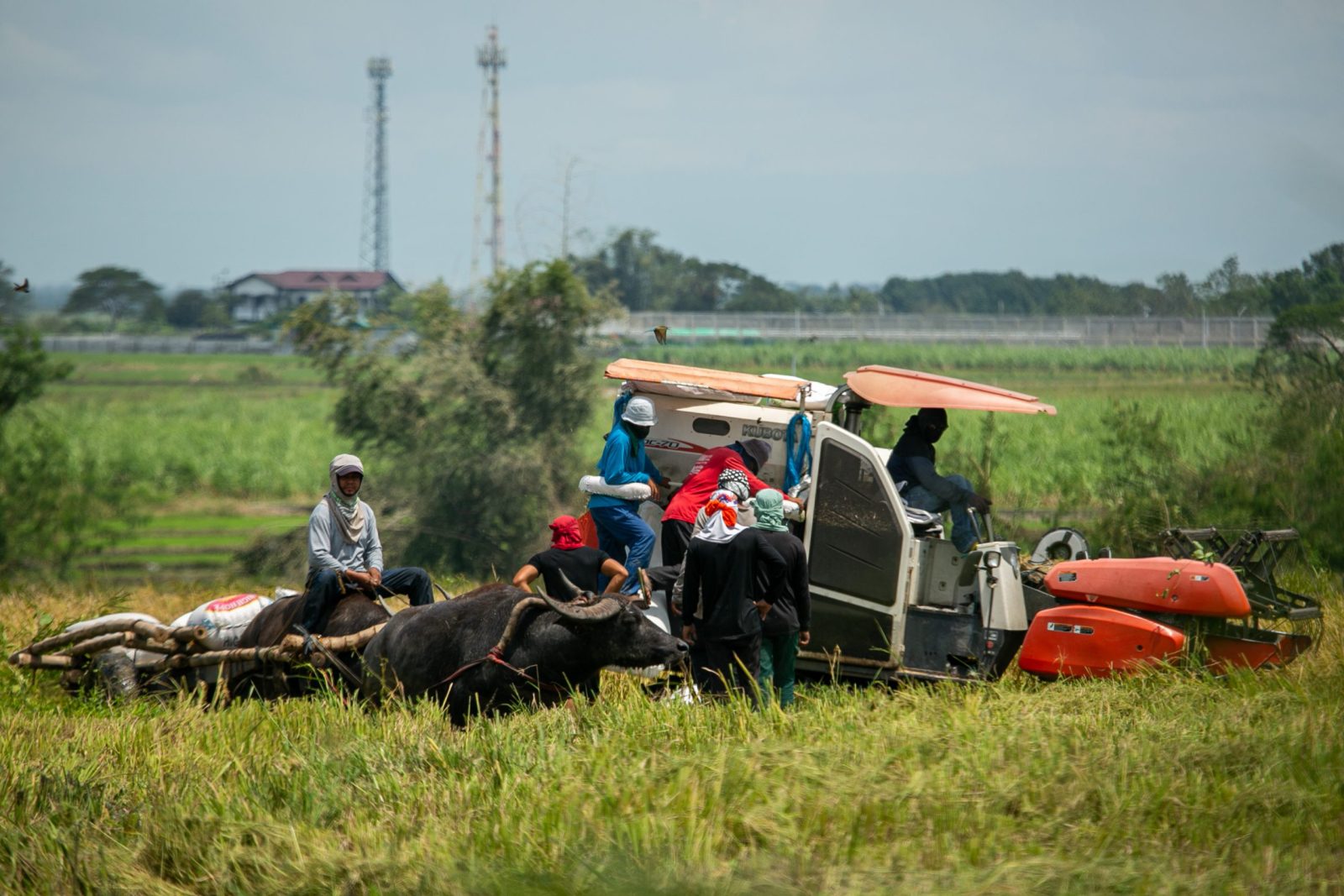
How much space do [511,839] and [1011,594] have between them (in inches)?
177

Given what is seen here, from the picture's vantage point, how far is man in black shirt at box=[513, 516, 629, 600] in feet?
31.1

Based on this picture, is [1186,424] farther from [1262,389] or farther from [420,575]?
[420,575]

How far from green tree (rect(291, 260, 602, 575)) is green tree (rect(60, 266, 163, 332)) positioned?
51134mm

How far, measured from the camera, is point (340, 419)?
3366 centimetres

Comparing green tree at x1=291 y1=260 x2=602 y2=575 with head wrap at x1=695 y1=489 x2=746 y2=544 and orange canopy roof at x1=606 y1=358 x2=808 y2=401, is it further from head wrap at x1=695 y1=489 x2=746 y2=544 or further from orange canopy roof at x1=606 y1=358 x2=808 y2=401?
head wrap at x1=695 y1=489 x2=746 y2=544

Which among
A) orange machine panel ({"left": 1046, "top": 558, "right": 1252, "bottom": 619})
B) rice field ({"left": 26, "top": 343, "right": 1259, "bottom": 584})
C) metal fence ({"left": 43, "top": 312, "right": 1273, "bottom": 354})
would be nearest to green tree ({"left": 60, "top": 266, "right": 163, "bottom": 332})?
rice field ({"left": 26, "top": 343, "right": 1259, "bottom": 584})

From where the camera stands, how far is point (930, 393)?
9.59 meters

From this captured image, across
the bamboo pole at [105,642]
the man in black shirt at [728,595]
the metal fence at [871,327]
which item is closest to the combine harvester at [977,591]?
the man in black shirt at [728,595]

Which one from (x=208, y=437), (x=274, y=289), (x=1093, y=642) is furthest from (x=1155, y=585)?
(x=274, y=289)

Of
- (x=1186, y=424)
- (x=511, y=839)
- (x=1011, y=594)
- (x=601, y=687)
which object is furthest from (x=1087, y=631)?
(x=1186, y=424)

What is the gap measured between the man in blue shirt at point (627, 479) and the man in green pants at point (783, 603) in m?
1.71

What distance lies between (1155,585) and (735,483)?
2.78 m

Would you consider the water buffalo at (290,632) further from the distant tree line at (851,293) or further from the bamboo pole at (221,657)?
the distant tree line at (851,293)

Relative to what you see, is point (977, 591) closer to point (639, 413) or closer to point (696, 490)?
point (696, 490)
